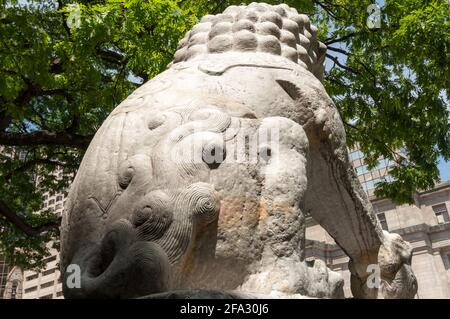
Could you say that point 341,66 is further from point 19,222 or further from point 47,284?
point 47,284

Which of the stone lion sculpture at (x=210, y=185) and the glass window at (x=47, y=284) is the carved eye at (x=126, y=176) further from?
the glass window at (x=47, y=284)

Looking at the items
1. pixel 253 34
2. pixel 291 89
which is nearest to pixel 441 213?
pixel 253 34

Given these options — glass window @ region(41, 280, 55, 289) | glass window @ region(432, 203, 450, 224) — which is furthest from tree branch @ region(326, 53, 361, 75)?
glass window @ region(41, 280, 55, 289)

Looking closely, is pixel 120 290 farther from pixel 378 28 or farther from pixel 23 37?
pixel 378 28

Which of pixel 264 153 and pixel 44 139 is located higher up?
pixel 44 139

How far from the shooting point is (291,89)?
2.27 meters

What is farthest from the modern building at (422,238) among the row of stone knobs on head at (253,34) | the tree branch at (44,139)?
the row of stone knobs on head at (253,34)

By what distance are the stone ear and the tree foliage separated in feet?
10.8

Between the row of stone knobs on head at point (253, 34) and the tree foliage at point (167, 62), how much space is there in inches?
105

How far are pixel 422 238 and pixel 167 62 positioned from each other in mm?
20192

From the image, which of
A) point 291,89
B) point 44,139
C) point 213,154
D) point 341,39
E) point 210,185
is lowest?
point 210,185

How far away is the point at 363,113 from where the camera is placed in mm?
7703
